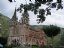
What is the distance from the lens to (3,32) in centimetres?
5700

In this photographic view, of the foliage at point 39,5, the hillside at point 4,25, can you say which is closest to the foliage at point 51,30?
the foliage at point 39,5

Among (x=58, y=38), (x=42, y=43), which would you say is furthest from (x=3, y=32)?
(x=42, y=43)

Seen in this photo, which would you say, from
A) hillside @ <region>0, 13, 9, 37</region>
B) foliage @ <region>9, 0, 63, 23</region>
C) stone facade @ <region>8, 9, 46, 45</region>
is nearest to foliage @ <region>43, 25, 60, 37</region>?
stone facade @ <region>8, 9, 46, 45</region>

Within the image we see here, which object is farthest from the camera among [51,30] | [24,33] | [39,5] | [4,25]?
[4,25]

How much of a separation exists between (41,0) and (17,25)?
33.8m

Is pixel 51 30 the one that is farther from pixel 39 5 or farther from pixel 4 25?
pixel 4 25

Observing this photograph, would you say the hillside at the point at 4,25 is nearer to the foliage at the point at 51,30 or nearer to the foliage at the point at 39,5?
the foliage at the point at 51,30

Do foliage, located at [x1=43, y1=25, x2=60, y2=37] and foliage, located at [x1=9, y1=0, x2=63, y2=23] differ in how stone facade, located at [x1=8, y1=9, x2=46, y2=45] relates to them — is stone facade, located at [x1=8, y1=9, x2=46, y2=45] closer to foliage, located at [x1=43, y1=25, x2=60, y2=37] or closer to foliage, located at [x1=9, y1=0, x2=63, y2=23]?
foliage, located at [x1=43, y1=25, x2=60, y2=37]

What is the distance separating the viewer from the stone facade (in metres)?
40.0

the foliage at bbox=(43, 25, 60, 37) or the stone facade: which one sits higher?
the foliage at bbox=(43, 25, 60, 37)

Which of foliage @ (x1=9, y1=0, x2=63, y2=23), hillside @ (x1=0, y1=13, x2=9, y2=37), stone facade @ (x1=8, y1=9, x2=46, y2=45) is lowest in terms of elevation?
hillside @ (x1=0, y1=13, x2=9, y2=37)

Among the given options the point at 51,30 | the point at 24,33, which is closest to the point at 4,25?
the point at 24,33

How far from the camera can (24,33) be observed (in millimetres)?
41938

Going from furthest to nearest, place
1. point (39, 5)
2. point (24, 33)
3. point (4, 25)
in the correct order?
point (4, 25)
point (24, 33)
point (39, 5)
